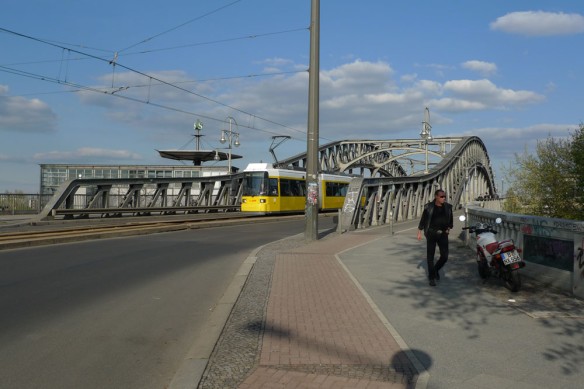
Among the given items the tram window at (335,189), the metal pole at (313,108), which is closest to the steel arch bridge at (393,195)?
the metal pole at (313,108)

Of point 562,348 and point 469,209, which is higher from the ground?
point 469,209

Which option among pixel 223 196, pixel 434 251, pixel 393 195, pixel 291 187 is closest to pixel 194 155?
pixel 223 196

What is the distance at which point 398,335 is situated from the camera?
5.90 meters

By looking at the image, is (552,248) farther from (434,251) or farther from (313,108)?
(313,108)

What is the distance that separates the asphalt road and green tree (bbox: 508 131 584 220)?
8277mm

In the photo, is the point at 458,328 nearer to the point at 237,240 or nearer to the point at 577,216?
the point at 577,216

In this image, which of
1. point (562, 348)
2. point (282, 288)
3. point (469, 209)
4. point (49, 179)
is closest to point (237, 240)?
point (469, 209)

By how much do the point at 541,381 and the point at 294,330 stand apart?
8.37 ft

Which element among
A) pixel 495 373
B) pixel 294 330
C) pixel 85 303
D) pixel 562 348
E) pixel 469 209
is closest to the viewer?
pixel 495 373

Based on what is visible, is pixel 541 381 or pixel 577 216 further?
pixel 577 216

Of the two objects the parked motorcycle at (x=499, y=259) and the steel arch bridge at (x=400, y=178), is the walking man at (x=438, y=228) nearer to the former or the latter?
the parked motorcycle at (x=499, y=259)

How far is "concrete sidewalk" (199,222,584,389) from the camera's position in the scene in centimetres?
464

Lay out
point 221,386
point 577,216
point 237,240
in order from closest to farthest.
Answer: point 221,386
point 577,216
point 237,240

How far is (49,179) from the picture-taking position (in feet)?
194
